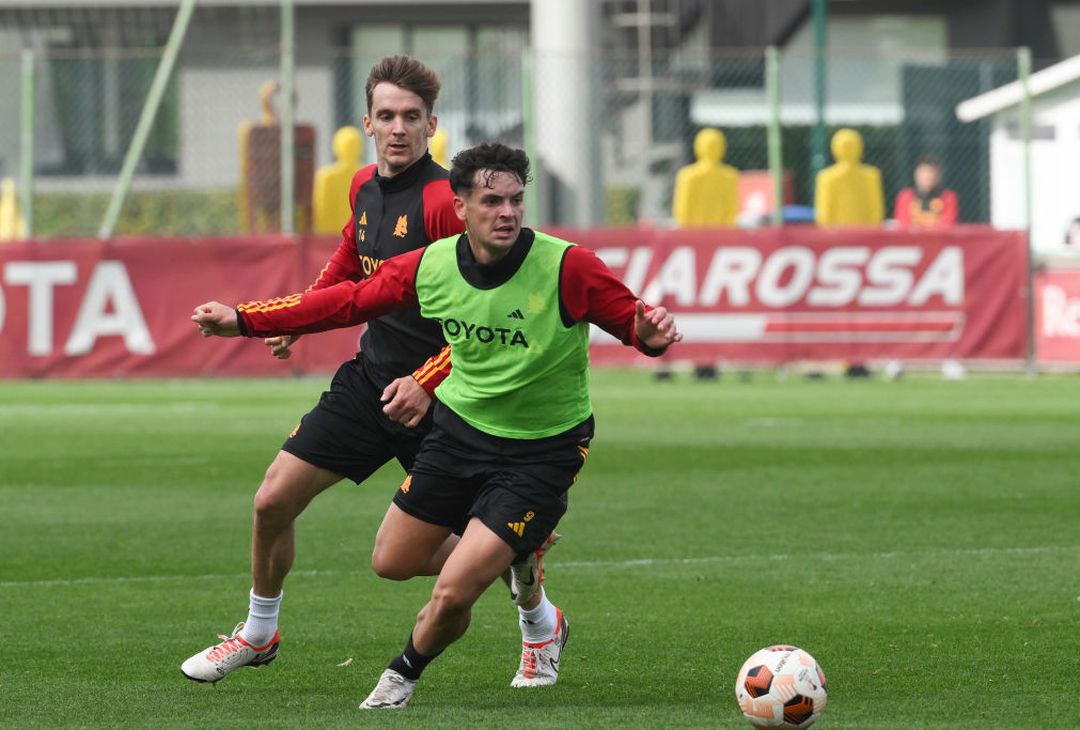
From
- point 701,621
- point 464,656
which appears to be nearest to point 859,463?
point 701,621

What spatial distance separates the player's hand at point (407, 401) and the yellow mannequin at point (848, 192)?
1702 centimetres

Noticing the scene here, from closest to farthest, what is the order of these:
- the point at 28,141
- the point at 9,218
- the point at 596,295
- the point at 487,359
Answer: the point at 596,295 < the point at 487,359 < the point at 28,141 < the point at 9,218

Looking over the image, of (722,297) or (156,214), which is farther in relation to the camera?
(156,214)

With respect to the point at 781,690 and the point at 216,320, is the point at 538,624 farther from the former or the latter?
the point at 216,320

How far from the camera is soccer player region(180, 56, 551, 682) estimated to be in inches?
281

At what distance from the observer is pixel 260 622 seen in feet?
23.4

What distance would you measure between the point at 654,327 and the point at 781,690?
4.04ft

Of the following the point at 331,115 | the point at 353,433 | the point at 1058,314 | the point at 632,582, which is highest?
the point at 331,115

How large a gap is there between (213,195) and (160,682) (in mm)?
29143

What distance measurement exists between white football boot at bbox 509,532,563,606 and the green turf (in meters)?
0.29

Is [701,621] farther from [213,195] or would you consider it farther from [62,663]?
[213,195]

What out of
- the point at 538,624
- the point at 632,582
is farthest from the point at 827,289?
the point at 538,624

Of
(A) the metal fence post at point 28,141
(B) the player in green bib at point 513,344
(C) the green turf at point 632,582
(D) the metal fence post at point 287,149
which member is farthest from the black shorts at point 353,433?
(D) the metal fence post at point 287,149

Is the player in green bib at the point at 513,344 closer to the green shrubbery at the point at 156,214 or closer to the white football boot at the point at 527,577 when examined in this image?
the white football boot at the point at 527,577
